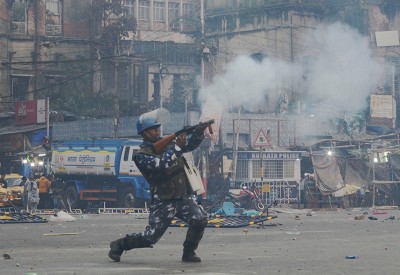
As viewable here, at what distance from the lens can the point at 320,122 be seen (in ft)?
206

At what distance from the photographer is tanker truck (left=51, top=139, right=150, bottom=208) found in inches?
1613

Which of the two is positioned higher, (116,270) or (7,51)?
(7,51)

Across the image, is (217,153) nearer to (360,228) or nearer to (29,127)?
(29,127)

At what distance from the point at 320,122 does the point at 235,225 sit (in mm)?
40282

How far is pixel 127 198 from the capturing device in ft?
135

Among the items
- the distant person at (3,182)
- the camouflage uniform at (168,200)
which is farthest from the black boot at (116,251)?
the distant person at (3,182)

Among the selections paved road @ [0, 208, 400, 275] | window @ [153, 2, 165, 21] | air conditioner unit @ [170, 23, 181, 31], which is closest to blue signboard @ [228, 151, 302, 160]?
paved road @ [0, 208, 400, 275]

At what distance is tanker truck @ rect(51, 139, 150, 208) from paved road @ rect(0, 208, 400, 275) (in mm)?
17954

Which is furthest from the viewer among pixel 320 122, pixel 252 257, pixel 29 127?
pixel 320 122

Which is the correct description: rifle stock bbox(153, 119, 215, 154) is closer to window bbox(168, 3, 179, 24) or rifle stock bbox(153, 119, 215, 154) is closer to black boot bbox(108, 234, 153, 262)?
black boot bbox(108, 234, 153, 262)

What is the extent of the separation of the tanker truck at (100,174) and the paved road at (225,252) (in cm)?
1795

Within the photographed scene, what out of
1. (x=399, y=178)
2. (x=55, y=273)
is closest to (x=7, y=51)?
(x=399, y=178)

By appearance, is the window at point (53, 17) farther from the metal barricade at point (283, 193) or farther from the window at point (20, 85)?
the metal barricade at point (283, 193)

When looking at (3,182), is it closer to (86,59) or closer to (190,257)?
(86,59)
